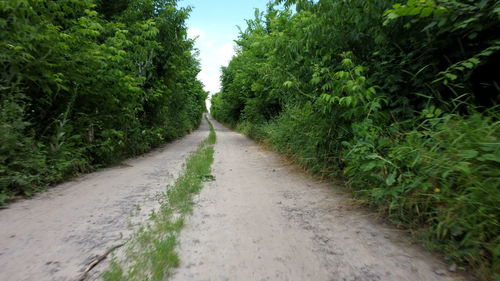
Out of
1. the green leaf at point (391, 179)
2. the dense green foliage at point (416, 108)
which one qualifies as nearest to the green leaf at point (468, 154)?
the dense green foliage at point (416, 108)

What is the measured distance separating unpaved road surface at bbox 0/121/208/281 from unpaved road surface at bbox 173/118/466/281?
781 millimetres

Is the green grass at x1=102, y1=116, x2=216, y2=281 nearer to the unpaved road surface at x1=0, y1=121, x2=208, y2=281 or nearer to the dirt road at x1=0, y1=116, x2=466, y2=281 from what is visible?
the dirt road at x1=0, y1=116, x2=466, y2=281

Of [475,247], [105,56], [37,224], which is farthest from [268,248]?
[105,56]

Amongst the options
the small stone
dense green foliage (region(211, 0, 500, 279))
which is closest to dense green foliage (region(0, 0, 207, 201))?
dense green foliage (region(211, 0, 500, 279))

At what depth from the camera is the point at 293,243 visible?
2559 millimetres

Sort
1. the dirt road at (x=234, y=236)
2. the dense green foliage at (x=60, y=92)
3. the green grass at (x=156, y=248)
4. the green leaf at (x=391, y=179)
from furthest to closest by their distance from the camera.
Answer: the dense green foliage at (x=60, y=92) → the green leaf at (x=391, y=179) → the dirt road at (x=234, y=236) → the green grass at (x=156, y=248)

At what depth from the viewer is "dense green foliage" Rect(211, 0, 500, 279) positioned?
208cm

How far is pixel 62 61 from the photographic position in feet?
16.6

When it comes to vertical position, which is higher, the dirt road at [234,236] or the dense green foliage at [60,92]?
the dense green foliage at [60,92]

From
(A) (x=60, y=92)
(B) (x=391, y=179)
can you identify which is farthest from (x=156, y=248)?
(A) (x=60, y=92)

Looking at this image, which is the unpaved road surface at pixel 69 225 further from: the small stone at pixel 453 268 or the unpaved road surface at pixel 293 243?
the small stone at pixel 453 268

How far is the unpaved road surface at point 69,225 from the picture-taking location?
6.90 ft

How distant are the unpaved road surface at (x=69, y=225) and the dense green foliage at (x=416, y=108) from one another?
286 cm

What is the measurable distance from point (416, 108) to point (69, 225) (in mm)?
4447
